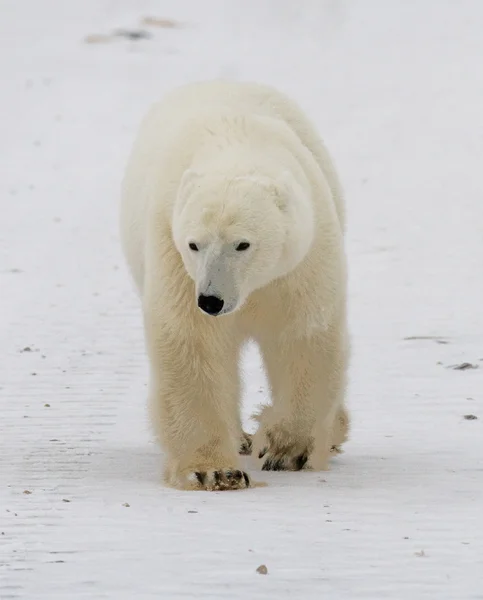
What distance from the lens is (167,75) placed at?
21312 mm

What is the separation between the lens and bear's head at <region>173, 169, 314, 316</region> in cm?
470

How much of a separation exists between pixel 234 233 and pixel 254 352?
4.15 metres

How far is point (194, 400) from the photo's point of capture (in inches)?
211

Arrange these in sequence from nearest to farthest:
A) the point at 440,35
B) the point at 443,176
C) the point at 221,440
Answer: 1. the point at 221,440
2. the point at 443,176
3. the point at 440,35

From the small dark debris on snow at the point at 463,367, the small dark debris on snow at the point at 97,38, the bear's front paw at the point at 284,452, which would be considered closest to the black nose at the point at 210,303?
the bear's front paw at the point at 284,452

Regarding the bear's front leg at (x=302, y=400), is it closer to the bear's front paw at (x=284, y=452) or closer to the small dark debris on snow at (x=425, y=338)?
the bear's front paw at (x=284, y=452)

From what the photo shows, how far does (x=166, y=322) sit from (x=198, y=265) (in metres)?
0.53

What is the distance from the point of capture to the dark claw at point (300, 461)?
583 centimetres

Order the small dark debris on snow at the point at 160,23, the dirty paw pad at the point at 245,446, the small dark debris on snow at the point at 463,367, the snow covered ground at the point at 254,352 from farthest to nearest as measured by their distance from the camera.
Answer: the small dark debris on snow at the point at 160,23 < the small dark debris on snow at the point at 463,367 < the dirty paw pad at the point at 245,446 < the snow covered ground at the point at 254,352

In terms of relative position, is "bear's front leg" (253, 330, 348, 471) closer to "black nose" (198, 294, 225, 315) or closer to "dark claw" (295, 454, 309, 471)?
"dark claw" (295, 454, 309, 471)

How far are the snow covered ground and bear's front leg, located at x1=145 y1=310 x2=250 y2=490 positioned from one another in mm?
171

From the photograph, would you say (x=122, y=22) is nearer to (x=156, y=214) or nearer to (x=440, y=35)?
(x=440, y=35)

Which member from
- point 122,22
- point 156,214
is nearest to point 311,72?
point 122,22

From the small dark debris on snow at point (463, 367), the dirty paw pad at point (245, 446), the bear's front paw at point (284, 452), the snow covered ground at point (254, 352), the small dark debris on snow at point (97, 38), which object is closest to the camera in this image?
the snow covered ground at point (254, 352)
